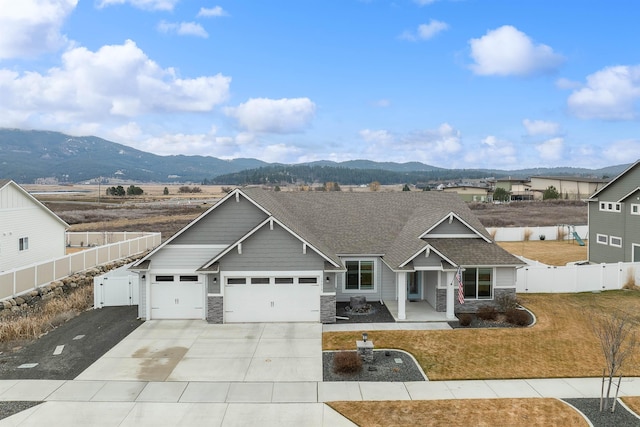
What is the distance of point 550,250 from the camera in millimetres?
41406

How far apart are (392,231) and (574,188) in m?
120

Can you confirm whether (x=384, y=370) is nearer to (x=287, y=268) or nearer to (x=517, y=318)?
(x=287, y=268)

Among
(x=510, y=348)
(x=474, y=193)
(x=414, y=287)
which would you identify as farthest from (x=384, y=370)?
(x=474, y=193)

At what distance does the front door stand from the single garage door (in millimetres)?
6238

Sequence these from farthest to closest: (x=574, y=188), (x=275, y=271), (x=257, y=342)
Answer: (x=574, y=188), (x=275, y=271), (x=257, y=342)

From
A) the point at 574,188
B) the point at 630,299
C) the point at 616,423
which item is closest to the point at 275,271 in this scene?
the point at 616,423

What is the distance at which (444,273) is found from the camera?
21.4 metres

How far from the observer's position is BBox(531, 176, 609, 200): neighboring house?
11625 cm

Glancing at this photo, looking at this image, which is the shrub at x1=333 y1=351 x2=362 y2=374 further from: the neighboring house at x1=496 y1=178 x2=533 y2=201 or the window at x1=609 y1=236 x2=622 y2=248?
the neighboring house at x1=496 y1=178 x2=533 y2=201

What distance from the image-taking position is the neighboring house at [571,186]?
116m

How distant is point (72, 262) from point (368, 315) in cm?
2018

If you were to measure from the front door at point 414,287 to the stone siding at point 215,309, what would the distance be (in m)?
10.0


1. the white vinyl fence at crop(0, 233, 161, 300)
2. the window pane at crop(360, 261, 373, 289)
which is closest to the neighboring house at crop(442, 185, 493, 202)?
the white vinyl fence at crop(0, 233, 161, 300)

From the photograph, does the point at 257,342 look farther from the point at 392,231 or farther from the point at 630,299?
the point at 630,299
